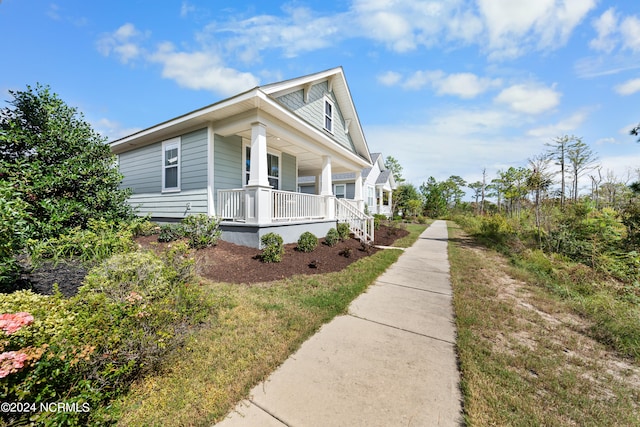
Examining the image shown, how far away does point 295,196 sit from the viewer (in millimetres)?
8078

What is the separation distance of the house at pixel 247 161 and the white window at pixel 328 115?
4cm

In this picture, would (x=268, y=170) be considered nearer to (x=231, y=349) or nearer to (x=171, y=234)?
(x=171, y=234)

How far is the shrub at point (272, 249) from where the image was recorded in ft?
18.6

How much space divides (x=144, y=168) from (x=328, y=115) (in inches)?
324

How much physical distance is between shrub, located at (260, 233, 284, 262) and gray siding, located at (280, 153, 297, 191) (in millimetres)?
4833

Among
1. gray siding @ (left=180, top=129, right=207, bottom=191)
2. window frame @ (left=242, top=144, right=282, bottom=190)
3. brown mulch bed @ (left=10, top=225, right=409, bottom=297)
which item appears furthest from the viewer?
window frame @ (left=242, top=144, right=282, bottom=190)

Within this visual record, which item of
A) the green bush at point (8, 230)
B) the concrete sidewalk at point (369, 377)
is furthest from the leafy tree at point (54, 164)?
the concrete sidewalk at point (369, 377)

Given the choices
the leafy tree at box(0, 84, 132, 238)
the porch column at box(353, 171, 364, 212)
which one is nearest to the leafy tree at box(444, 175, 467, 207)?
the porch column at box(353, 171, 364, 212)

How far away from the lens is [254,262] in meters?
5.62

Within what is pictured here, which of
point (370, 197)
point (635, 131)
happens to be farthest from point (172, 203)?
point (370, 197)

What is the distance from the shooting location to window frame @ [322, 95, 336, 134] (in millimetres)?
10523

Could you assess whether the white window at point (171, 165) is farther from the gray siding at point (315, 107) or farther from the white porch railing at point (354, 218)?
the white porch railing at point (354, 218)

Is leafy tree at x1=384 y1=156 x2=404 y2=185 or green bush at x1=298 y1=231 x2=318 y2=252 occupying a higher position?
leafy tree at x1=384 y1=156 x2=404 y2=185

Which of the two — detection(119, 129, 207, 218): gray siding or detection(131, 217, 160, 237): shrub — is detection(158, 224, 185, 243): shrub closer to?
detection(131, 217, 160, 237): shrub
